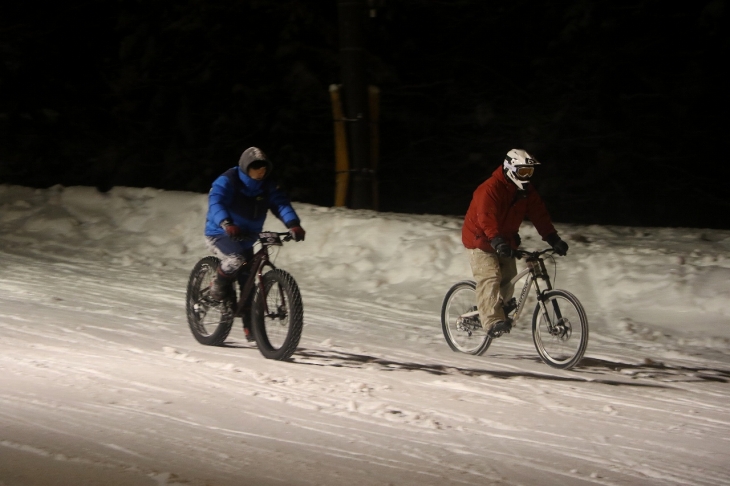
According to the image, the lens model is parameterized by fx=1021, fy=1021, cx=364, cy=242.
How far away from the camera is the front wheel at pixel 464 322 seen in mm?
9414

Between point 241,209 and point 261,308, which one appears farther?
point 241,209

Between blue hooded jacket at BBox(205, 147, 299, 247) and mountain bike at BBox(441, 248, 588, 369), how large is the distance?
189 cm

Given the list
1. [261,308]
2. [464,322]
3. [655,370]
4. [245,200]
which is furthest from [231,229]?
[655,370]

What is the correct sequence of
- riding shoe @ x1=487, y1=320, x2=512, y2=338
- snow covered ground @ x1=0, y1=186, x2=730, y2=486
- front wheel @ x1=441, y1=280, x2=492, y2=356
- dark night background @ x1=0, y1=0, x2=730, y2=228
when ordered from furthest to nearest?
dark night background @ x1=0, y1=0, x2=730, y2=228
front wheel @ x1=441, y1=280, x2=492, y2=356
riding shoe @ x1=487, y1=320, x2=512, y2=338
snow covered ground @ x1=0, y1=186, x2=730, y2=486

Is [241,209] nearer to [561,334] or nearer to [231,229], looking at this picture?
[231,229]

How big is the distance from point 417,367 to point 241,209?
2048 millimetres

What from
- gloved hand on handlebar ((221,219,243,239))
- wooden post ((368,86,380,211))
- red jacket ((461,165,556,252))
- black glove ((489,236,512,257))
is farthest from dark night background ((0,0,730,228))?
gloved hand on handlebar ((221,219,243,239))

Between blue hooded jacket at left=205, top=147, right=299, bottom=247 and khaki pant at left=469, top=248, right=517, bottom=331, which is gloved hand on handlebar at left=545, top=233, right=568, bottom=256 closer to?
khaki pant at left=469, top=248, right=517, bottom=331

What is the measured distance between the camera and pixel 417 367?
28.5ft

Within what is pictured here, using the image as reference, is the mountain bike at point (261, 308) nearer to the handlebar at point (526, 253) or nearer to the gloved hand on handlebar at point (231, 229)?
the gloved hand on handlebar at point (231, 229)

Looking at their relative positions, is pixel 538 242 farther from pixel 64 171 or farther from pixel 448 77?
pixel 64 171

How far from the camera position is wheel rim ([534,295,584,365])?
863cm

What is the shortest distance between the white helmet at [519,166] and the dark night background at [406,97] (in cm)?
1431

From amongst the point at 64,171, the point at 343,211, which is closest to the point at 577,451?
the point at 343,211
